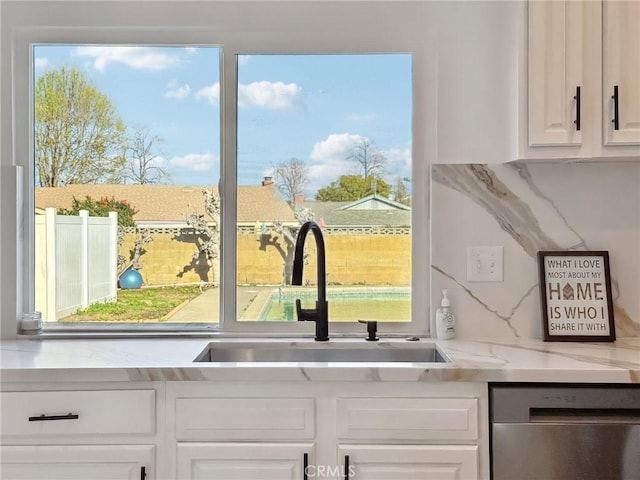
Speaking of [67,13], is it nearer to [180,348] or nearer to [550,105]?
[180,348]

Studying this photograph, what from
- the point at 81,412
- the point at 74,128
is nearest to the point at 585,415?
the point at 81,412

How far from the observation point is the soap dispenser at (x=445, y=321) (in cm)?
212

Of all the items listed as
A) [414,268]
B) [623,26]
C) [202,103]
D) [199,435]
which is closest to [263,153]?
[202,103]

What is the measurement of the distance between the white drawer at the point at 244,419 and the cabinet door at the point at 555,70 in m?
1.16

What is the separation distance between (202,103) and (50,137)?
2.04 feet

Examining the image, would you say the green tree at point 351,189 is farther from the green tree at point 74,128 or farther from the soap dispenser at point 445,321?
the green tree at point 74,128

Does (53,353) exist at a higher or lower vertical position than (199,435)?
higher

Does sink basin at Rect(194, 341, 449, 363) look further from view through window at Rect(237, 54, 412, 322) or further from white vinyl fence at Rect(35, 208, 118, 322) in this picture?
white vinyl fence at Rect(35, 208, 118, 322)

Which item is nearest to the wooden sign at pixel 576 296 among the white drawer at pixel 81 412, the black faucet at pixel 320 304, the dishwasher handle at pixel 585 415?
the dishwasher handle at pixel 585 415

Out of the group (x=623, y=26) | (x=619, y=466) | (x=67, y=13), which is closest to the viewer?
(x=619, y=466)

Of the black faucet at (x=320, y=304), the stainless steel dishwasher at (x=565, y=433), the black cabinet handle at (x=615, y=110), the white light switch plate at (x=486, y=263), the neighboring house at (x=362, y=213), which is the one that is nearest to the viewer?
the stainless steel dishwasher at (x=565, y=433)

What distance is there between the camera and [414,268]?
88.5 inches

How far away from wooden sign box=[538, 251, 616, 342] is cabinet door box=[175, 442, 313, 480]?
1.03m

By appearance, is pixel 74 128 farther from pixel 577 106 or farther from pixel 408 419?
pixel 577 106
